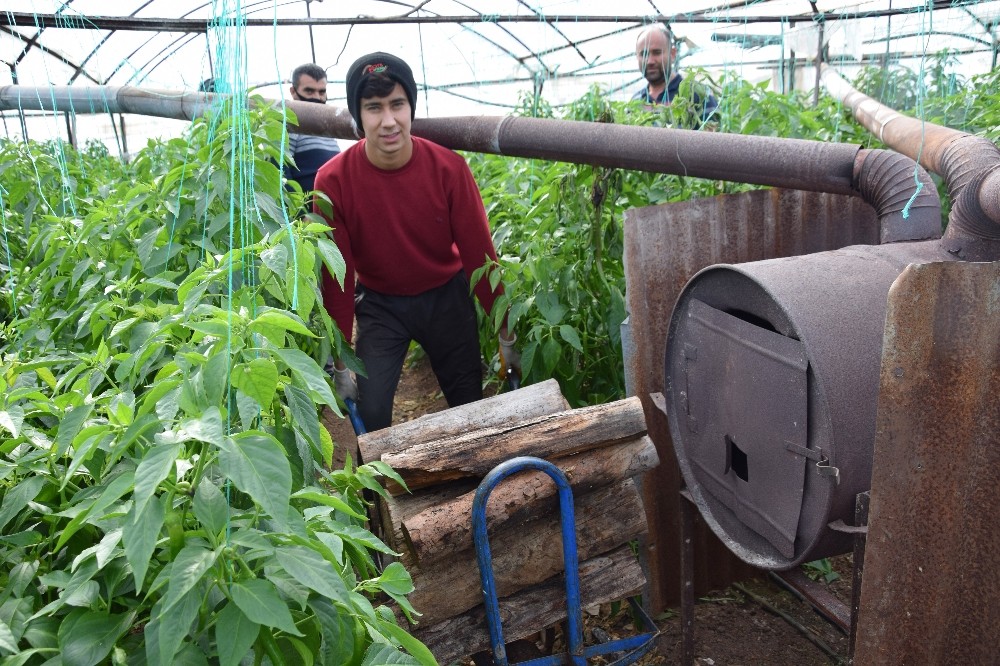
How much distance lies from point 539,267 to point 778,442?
1.26 meters

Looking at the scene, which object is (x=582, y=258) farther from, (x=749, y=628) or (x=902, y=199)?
(x=749, y=628)

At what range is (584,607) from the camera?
7.99 feet

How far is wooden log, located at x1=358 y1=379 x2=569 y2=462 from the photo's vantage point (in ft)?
8.32

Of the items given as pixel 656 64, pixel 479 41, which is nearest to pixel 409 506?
pixel 656 64

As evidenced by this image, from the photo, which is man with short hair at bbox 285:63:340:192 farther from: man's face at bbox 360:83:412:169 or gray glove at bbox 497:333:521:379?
gray glove at bbox 497:333:521:379

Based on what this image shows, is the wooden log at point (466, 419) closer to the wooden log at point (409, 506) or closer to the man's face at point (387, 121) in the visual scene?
the wooden log at point (409, 506)

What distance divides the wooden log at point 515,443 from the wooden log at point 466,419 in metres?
0.23

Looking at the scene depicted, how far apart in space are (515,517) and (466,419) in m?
0.45

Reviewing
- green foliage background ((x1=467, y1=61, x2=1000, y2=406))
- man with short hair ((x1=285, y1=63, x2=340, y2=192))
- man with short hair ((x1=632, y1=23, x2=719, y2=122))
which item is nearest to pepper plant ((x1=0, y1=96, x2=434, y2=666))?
green foliage background ((x1=467, y1=61, x2=1000, y2=406))

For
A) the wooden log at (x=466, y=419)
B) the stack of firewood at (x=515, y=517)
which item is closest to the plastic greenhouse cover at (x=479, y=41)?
the wooden log at (x=466, y=419)

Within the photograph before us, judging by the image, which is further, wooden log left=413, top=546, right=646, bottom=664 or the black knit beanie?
the black knit beanie

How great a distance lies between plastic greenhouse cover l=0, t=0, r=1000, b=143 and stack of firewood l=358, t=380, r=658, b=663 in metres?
5.93

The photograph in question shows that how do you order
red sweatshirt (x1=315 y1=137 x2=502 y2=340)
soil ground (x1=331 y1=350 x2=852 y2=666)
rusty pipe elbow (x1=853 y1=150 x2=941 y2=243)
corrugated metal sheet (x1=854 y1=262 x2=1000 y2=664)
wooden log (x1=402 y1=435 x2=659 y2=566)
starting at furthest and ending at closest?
red sweatshirt (x1=315 y1=137 x2=502 y2=340) < soil ground (x1=331 y1=350 x2=852 y2=666) < rusty pipe elbow (x1=853 y1=150 x2=941 y2=243) < wooden log (x1=402 y1=435 x2=659 y2=566) < corrugated metal sheet (x1=854 y1=262 x2=1000 y2=664)

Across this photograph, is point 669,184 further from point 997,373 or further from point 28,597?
point 28,597
